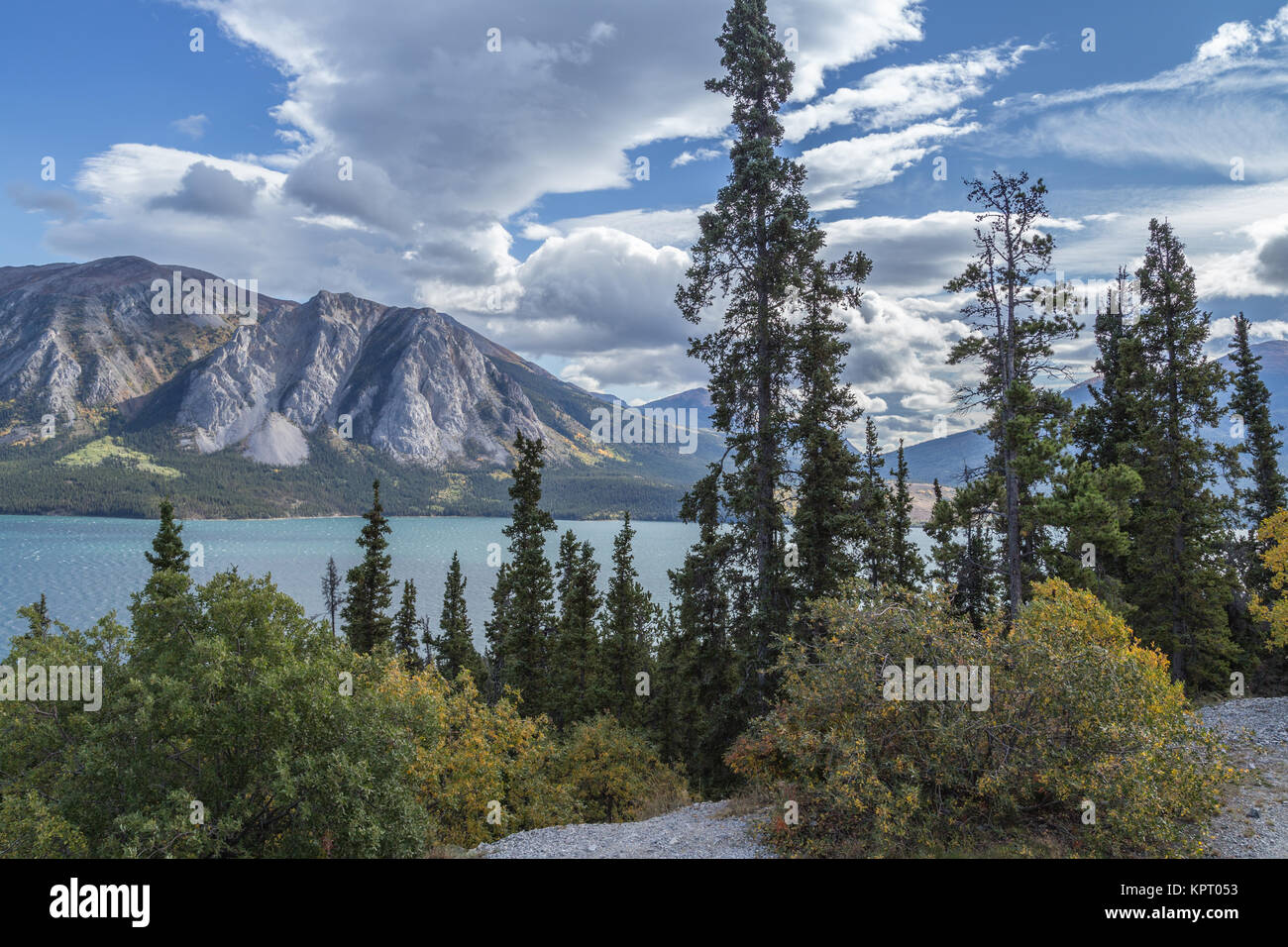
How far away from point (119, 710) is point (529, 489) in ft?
78.4

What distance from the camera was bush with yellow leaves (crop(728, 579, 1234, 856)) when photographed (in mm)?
9859

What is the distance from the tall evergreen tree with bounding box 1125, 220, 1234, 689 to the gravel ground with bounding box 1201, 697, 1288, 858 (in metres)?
10.5

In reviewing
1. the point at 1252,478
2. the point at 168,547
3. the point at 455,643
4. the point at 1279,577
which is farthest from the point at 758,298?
the point at 455,643

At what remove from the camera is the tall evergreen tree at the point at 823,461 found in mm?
19625

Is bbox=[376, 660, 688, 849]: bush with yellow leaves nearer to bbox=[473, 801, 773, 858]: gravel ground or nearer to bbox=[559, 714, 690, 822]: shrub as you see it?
bbox=[559, 714, 690, 822]: shrub

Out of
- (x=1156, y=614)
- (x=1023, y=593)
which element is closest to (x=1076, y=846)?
(x=1023, y=593)

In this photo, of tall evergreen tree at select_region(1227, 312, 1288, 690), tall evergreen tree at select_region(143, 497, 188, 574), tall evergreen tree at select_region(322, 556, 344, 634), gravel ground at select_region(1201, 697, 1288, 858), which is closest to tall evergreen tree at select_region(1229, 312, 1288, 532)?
tall evergreen tree at select_region(1227, 312, 1288, 690)

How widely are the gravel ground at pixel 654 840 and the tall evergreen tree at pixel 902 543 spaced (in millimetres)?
21573

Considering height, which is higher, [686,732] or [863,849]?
[863,849]

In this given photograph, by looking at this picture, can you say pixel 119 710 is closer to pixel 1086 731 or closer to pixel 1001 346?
pixel 1086 731

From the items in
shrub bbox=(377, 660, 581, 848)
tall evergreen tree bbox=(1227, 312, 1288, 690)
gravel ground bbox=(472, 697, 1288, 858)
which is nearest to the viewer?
gravel ground bbox=(472, 697, 1288, 858)

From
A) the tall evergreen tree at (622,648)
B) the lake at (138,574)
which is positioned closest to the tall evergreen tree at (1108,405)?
the tall evergreen tree at (622,648)

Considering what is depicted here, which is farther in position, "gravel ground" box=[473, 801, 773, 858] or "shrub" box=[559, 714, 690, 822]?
"shrub" box=[559, 714, 690, 822]

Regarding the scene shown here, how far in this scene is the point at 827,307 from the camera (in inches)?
794
